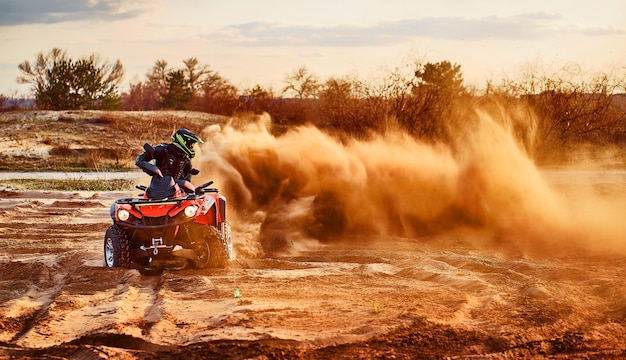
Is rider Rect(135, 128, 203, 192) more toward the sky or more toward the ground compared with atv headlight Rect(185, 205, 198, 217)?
more toward the sky

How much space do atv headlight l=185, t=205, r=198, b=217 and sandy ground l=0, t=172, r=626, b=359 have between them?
817 mm

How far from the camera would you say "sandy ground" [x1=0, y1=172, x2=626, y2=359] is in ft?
26.2

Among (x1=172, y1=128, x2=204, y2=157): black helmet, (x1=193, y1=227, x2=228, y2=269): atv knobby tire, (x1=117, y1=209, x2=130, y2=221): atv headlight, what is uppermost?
(x1=172, y1=128, x2=204, y2=157): black helmet

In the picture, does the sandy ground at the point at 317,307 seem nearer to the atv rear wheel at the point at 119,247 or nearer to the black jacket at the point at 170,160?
the atv rear wheel at the point at 119,247

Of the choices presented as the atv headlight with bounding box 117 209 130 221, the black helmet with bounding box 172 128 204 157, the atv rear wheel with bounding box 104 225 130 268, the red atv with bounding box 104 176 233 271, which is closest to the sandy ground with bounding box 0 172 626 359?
the atv rear wheel with bounding box 104 225 130 268

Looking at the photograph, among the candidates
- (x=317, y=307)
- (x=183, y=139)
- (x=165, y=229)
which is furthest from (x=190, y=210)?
(x=317, y=307)

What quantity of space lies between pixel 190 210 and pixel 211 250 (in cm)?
69

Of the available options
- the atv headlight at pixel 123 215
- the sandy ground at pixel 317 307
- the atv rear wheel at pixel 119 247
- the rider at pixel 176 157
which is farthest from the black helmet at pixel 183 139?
the sandy ground at pixel 317 307

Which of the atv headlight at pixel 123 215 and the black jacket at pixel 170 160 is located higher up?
the black jacket at pixel 170 160

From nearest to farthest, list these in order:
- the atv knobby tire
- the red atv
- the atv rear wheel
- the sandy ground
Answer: the sandy ground, the red atv, the atv rear wheel, the atv knobby tire

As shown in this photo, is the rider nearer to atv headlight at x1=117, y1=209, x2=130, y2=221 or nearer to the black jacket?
the black jacket

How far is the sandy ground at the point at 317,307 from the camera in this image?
798 cm

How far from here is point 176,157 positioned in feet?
38.1

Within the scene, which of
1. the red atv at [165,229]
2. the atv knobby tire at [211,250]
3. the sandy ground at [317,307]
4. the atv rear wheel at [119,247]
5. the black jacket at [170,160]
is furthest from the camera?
the black jacket at [170,160]
